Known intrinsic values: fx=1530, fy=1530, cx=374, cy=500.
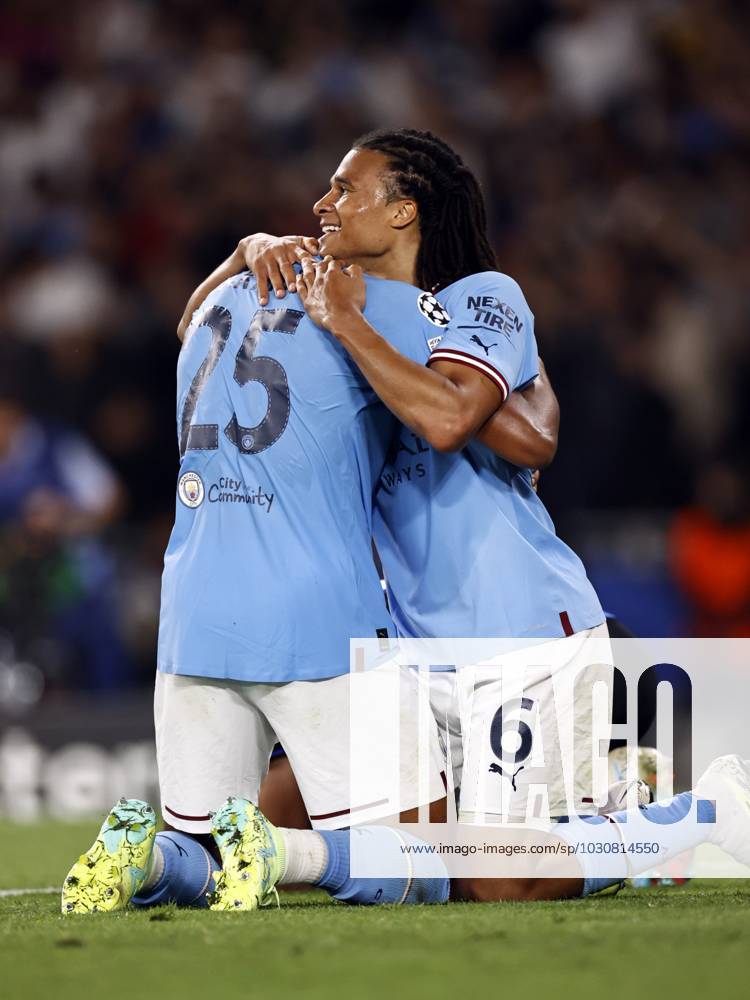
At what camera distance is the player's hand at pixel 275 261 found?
3.92 meters

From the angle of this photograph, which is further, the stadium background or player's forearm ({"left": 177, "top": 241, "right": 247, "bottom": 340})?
the stadium background

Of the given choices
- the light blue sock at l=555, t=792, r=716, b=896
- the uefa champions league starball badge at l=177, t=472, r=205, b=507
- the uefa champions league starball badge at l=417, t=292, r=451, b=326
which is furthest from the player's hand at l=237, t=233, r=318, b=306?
the light blue sock at l=555, t=792, r=716, b=896

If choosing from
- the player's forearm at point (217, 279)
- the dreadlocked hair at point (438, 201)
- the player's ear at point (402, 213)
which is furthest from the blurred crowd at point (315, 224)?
the player's ear at point (402, 213)

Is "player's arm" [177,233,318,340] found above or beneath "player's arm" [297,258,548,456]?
above

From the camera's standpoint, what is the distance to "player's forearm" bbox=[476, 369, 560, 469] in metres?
3.87

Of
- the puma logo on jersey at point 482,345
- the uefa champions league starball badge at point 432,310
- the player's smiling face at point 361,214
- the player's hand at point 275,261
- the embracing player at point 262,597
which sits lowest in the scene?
the embracing player at point 262,597

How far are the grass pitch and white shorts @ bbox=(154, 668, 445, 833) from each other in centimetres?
26

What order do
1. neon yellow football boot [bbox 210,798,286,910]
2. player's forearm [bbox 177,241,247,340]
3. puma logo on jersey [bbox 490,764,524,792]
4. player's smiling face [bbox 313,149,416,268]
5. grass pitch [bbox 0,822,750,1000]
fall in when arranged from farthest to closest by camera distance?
1. player's forearm [bbox 177,241,247,340]
2. player's smiling face [bbox 313,149,416,268]
3. puma logo on jersey [bbox 490,764,524,792]
4. neon yellow football boot [bbox 210,798,286,910]
5. grass pitch [bbox 0,822,750,1000]

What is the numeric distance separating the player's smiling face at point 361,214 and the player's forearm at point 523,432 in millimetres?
567

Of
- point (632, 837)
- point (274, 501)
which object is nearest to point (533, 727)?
point (632, 837)

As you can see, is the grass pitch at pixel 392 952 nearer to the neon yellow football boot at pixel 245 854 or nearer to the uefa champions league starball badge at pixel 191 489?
the neon yellow football boot at pixel 245 854

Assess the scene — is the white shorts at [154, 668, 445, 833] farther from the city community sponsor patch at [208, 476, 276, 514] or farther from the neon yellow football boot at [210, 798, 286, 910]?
the city community sponsor patch at [208, 476, 276, 514]

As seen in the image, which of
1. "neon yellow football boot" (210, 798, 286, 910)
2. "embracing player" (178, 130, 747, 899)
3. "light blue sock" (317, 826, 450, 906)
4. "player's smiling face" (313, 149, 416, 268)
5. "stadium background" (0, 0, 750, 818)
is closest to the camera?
"neon yellow football boot" (210, 798, 286, 910)

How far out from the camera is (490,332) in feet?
12.6
